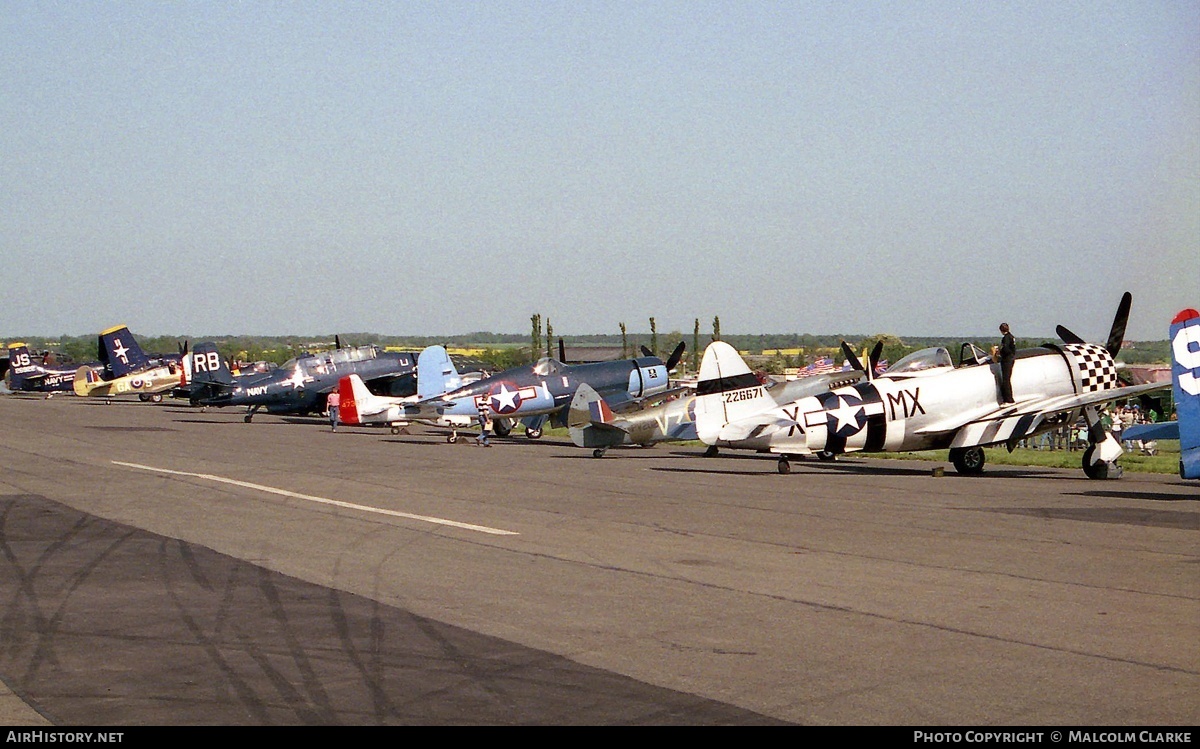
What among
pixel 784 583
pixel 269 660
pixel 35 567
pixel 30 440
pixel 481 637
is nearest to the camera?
pixel 269 660

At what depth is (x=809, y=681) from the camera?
779cm

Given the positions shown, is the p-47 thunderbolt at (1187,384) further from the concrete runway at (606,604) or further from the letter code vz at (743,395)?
the letter code vz at (743,395)

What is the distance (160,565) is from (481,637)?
538 cm

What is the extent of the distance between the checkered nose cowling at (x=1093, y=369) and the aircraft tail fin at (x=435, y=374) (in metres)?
22.3

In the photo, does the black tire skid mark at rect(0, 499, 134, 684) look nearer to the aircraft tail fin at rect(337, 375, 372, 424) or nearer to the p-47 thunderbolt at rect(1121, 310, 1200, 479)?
the p-47 thunderbolt at rect(1121, 310, 1200, 479)

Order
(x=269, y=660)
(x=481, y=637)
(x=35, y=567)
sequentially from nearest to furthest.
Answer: (x=269, y=660) → (x=481, y=637) → (x=35, y=567)

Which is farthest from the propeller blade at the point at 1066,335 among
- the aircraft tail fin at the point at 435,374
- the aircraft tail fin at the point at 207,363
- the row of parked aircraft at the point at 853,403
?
the aircraft tail fin at the point at 207,363

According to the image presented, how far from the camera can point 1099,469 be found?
862 inches

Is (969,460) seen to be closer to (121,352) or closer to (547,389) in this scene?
(547,389)

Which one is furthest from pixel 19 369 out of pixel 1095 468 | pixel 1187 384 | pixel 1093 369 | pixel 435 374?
pixel 1187 384

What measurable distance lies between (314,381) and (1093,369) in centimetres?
3413
